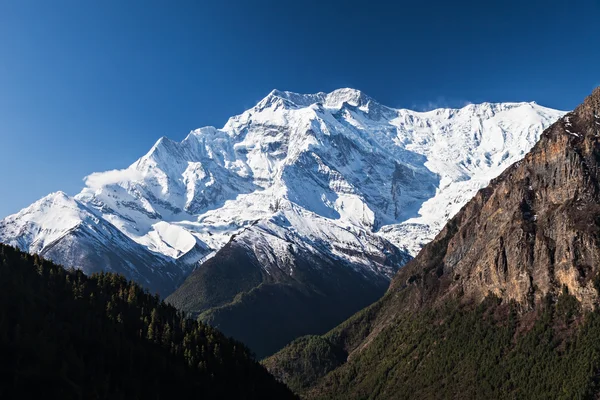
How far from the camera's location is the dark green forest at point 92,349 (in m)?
125

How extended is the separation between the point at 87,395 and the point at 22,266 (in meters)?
A: 70.3

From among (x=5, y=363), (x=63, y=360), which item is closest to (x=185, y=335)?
(x=63, y=360)

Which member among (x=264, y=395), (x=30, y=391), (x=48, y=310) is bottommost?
(x=264, y=395)

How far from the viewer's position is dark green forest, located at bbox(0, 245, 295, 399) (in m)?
125

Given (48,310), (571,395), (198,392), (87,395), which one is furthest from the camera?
(571,395)

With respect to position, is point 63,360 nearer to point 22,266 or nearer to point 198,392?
point 198,392

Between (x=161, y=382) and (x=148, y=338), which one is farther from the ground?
(x=148, y=338)

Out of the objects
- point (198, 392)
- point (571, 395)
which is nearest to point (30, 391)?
point (198, 392)

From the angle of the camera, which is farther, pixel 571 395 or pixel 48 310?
pixel 571 395

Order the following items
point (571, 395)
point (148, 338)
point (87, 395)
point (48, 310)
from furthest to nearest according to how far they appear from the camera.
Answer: point (571, 395) < point (148, 338) < point (48, 310) < point (87, 395)

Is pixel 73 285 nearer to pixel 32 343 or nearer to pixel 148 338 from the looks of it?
pixel 148 338

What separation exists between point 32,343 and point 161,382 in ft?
133

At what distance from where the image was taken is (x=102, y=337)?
158 metres

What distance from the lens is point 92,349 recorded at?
151m
